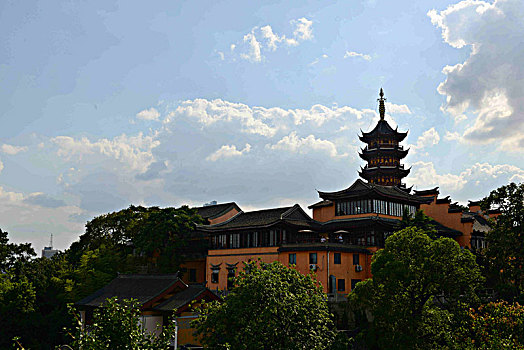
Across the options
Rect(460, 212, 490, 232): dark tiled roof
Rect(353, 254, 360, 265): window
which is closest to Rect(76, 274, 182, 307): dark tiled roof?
Rect(353, 254, 360, 265): window

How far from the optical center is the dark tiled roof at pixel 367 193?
46.8 meters

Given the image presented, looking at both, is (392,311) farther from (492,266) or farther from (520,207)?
(520,207)

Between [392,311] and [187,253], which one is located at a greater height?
[187,253]

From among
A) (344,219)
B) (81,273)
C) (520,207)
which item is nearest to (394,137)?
(344,219)

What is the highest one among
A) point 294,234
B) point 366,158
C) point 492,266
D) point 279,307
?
point 366,158

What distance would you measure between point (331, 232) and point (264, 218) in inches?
255

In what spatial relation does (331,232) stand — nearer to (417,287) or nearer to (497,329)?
(417,287)

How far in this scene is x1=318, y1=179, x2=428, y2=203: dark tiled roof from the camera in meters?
46.8

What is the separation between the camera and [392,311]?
26078 mm

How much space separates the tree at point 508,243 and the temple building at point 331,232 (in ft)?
30.4

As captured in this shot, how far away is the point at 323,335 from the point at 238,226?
2960 centimetres

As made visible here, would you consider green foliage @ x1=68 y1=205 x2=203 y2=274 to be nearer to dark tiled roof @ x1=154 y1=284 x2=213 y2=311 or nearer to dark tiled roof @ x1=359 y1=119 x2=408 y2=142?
dark tiled roof @ x1=154 y1=284 x2=213 y2=311

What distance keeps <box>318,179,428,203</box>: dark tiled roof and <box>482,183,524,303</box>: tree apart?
11.9 metres

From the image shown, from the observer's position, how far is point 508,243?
33.7m
